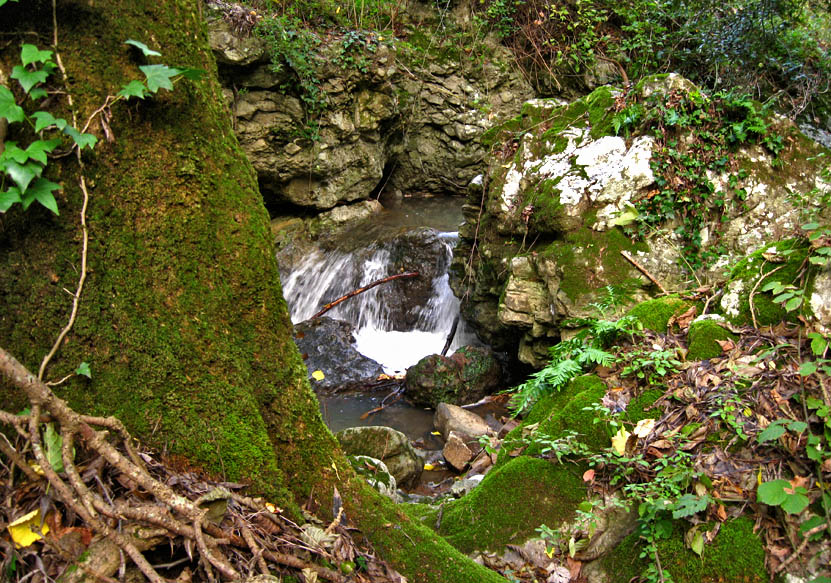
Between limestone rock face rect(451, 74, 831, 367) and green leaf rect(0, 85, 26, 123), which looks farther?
limestone rock face rect(451, 74, 831, 367)

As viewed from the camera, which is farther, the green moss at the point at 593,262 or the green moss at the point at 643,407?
the green moss at the point at 593,262

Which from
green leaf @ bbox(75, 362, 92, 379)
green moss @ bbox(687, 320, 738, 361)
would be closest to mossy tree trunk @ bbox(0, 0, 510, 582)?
green leaf @ bbox(75, 362, 92, 379)

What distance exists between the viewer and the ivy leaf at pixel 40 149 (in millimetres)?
1546

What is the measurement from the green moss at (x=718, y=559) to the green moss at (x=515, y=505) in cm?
45

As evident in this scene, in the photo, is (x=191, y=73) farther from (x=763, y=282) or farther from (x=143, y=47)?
(x=763, y=282)

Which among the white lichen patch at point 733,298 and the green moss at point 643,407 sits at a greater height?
the white lichen patch at point 733,298

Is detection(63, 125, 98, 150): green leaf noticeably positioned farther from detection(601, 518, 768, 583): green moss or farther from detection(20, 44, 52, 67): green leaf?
detection(601, 518, 768, 583): green moss

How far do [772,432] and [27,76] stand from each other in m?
3.06

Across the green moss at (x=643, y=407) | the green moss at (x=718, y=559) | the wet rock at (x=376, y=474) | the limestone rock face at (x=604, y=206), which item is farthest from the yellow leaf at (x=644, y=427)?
the limestone rock face at (x=604, y=206)

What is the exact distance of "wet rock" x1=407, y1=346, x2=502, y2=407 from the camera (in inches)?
276

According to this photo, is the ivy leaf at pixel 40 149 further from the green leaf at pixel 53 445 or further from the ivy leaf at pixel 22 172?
the green leaf at pixel 53 445

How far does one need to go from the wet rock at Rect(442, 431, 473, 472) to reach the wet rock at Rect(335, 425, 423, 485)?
45cm

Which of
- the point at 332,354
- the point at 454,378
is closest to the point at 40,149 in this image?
the point at 454,378

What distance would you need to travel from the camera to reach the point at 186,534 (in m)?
1.59
